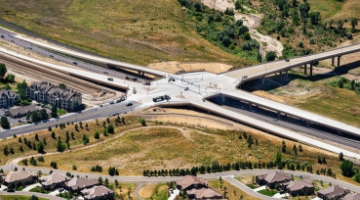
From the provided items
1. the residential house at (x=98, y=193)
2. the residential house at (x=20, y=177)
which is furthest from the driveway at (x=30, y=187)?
the residential house at (x=98, y=193)

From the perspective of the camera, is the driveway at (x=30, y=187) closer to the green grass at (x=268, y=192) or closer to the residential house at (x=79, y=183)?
the residential house at (x=79, y=183)

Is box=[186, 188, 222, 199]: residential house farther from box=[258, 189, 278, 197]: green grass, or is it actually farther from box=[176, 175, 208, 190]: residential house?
box=[258, 189, 278, 197]: green grass

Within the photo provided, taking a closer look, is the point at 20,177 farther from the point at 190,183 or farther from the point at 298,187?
the point at 298,187

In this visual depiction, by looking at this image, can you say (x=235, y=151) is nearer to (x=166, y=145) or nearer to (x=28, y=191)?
(x=166, y=145)

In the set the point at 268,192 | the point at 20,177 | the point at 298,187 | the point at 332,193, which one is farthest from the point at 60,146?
the point at 332,193

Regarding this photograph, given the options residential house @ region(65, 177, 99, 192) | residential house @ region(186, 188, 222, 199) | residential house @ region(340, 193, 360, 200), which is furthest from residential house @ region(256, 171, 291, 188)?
residential house @ region(65, 177, 99, 192)

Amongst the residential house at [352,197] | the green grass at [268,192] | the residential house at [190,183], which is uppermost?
the residential house at [190,183]

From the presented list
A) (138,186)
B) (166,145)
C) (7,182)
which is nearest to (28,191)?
(7,182)
